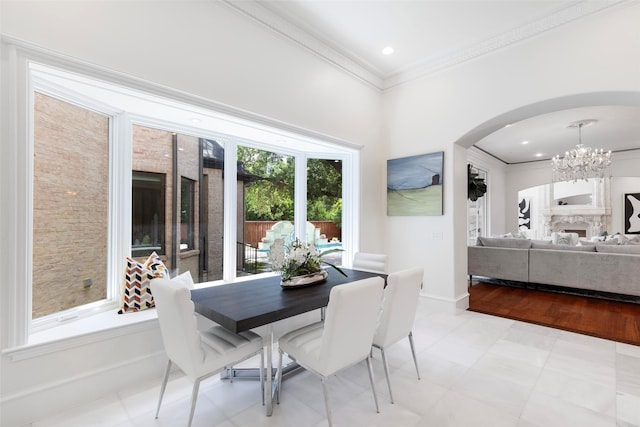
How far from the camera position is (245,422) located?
6.02ft

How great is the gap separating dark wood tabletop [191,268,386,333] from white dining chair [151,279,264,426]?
0.61 ft

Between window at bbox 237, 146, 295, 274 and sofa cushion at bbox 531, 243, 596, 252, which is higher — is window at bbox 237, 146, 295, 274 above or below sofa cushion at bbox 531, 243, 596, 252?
above

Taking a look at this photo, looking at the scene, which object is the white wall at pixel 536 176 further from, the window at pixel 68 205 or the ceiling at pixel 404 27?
the window at pixel 68 205

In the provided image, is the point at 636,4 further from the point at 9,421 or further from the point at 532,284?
the point at 9,421

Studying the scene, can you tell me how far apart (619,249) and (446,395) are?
438 centimetres

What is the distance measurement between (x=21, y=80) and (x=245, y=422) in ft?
8.17

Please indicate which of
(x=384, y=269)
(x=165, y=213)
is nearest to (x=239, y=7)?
(x=165, y=213)

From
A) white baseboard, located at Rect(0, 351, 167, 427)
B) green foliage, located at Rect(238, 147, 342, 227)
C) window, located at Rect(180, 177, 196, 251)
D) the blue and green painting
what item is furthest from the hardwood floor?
white baseboard, located at Rect(0, 351, 167, 427)

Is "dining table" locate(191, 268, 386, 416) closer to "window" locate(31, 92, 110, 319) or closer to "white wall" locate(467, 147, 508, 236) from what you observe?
"window" locate(31, 92, 110, 319)

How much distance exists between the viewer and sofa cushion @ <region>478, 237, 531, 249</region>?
5.17 meters

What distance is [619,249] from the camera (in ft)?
14.6

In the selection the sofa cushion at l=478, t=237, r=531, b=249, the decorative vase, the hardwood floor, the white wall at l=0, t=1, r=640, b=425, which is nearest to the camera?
the white wall at l=0, t=1, r=640, b=425

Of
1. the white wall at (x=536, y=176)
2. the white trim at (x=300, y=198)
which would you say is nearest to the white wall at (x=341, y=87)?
the white trim at (x=300, y=198)

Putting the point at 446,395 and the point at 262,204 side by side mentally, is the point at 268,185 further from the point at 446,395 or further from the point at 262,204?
the point at 446,395
